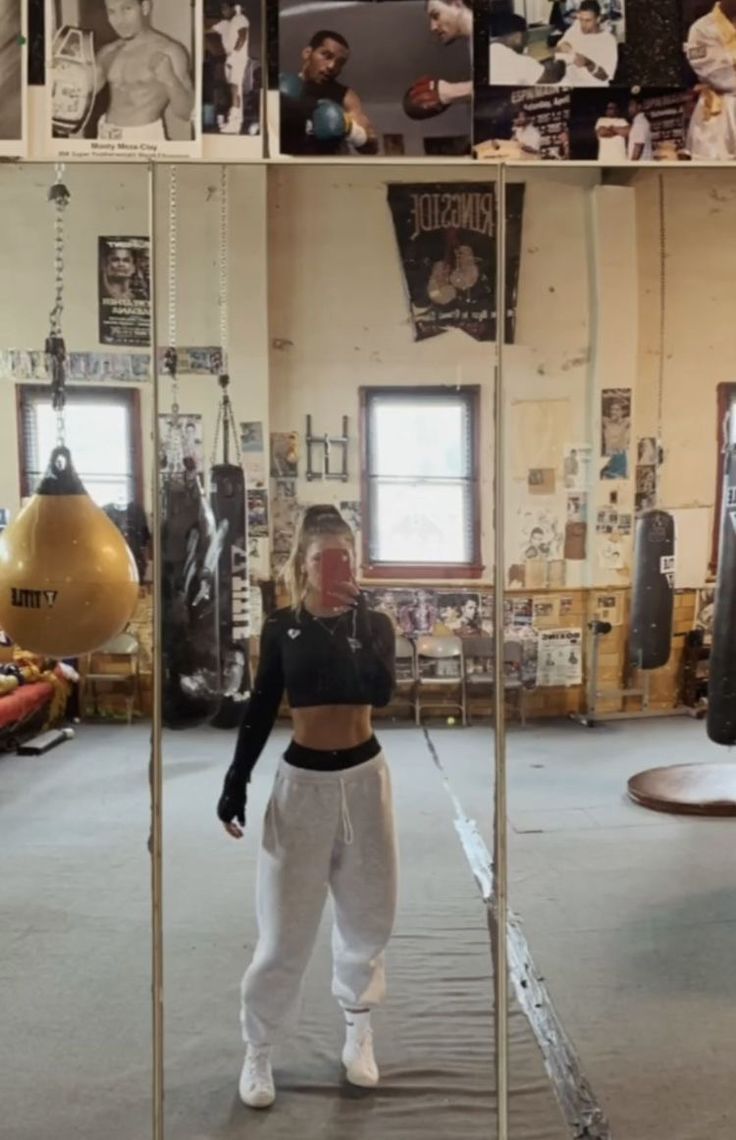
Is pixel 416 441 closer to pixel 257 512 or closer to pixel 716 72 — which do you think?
pixel 257 512

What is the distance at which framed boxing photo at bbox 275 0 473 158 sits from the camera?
168 centimetres

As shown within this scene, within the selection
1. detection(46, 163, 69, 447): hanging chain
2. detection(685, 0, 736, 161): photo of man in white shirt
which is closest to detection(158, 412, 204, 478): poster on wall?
detection(46, 163, 69, 447): hanging chain

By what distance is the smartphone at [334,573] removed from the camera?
175 cm

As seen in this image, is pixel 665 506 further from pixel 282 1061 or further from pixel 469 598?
pixel 282 1061

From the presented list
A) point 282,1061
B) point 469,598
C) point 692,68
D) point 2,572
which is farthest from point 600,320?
point 282,1061

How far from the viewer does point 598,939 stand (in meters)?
2.35

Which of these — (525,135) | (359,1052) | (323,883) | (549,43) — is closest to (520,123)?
(525,135)

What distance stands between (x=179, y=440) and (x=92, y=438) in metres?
0.18

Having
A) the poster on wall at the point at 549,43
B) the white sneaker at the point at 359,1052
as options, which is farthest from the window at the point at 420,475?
the white sneaker at the point at 359,1052

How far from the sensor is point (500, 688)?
180cm

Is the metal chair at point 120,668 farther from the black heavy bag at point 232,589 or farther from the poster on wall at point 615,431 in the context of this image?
the poster on wall at point 615,431

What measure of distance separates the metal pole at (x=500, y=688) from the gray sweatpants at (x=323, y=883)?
208mm

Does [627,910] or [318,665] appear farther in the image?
[627,910]

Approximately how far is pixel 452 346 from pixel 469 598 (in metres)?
0.48
